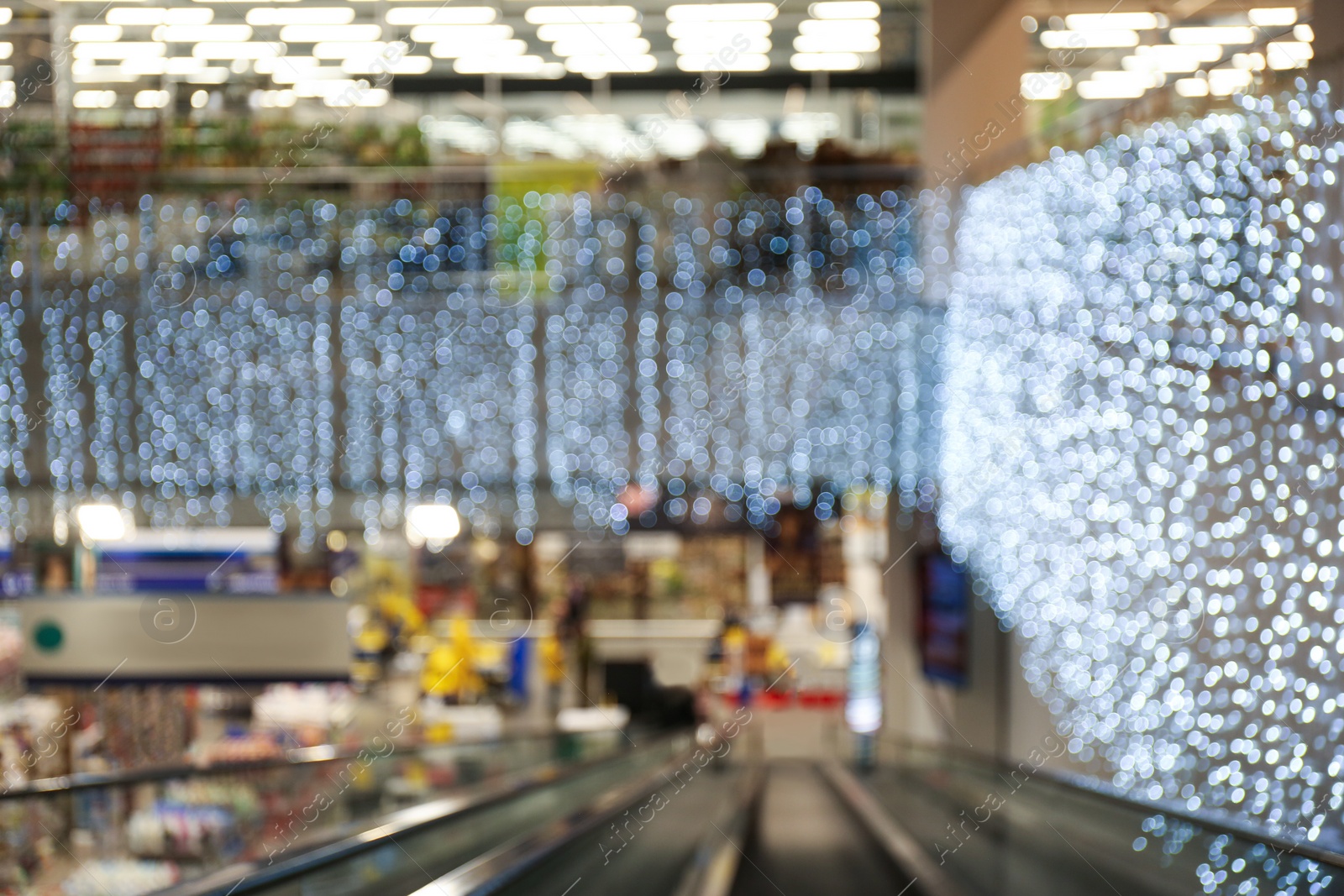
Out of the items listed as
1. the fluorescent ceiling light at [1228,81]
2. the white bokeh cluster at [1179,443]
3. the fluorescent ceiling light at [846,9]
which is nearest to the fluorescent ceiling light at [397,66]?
the fluorescent ceiling light at [846,9]

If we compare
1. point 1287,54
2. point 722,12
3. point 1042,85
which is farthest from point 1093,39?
point 1287,54

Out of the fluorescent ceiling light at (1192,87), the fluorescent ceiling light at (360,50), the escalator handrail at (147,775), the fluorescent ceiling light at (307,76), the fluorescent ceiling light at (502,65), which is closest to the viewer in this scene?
the escalator handrail at (147,775)

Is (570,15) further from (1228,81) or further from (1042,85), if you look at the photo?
(1228,81)

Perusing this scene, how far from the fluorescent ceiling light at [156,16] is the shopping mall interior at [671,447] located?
27 millimetres

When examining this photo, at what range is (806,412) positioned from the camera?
6047 millimetres

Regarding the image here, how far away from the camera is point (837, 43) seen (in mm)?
8141

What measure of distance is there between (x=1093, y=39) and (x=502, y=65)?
4153mm

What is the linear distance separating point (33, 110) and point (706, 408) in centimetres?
375

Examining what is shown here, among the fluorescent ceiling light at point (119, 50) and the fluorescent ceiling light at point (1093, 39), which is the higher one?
the fluorescent ceiling light at point (119, 50)

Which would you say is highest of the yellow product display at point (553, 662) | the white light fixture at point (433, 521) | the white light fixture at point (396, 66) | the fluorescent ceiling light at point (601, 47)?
the fluorescent ceiling light at point (601, 47)

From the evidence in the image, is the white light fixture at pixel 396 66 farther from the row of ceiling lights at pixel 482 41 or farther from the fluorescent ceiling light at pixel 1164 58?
the fluorescent ceiling light at pixel 1164 58

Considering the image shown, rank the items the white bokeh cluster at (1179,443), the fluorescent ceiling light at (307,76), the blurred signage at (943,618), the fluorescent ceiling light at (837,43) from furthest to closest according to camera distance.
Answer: the fluorescent ceiling light at (837,43)
the fluorescent ceiling light at (307,76)
the blurred signage at (943,618)
the white bokeh cluster at (1179,443)

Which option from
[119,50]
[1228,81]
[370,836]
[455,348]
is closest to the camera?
[370,836]

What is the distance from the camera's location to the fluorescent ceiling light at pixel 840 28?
317 inches
